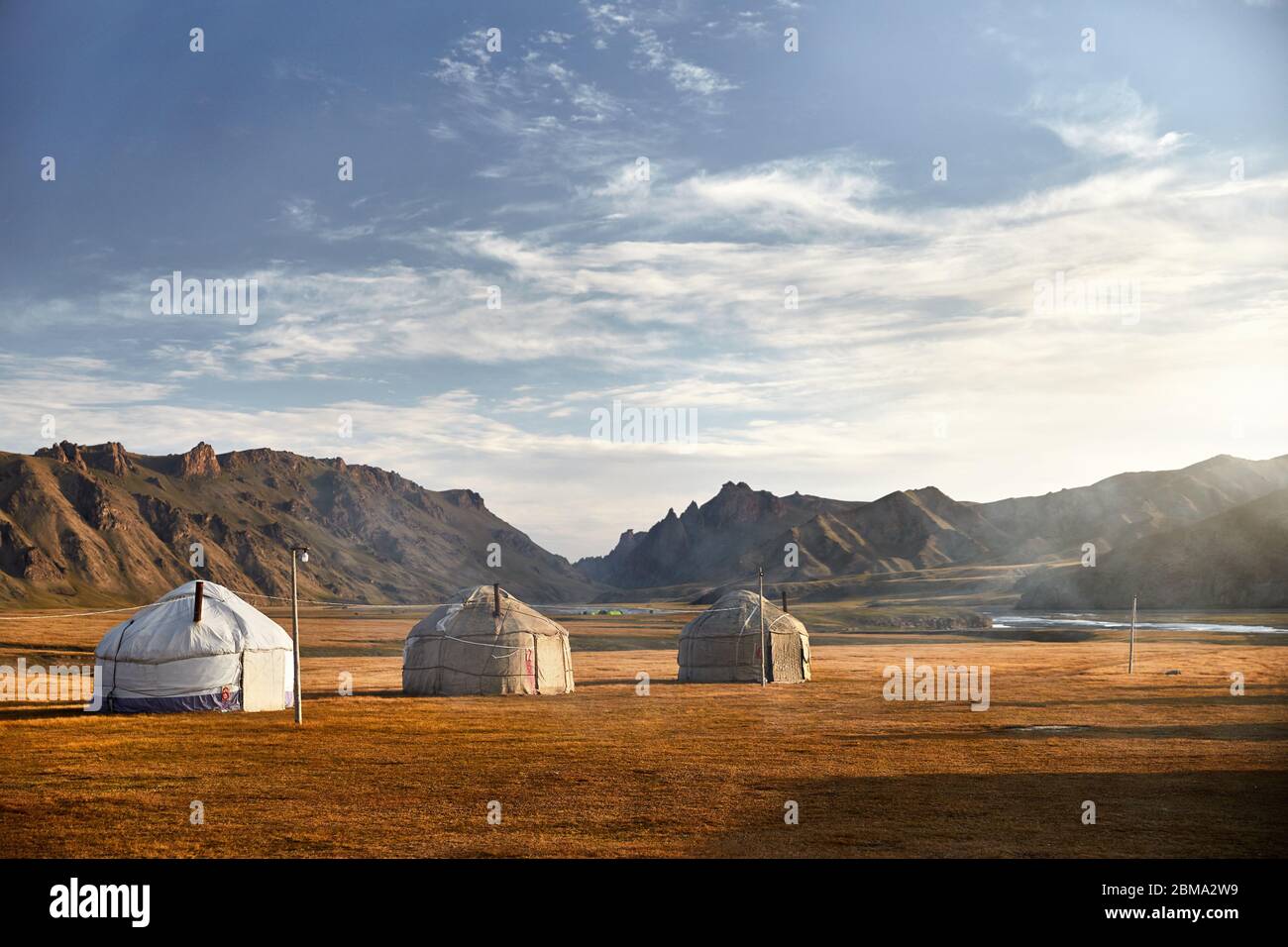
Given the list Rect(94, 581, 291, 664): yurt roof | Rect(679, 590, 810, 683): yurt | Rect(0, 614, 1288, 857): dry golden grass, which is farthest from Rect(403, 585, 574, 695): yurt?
Rect(679, 590, 810, 683): yurt

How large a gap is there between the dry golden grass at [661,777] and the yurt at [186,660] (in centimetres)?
112

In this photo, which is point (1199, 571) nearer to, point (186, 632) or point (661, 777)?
point (186, 632)

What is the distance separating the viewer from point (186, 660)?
98.0 ft

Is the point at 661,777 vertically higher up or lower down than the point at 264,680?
lower down

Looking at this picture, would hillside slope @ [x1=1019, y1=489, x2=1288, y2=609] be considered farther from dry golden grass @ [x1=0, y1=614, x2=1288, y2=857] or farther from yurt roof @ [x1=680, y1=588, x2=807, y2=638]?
dry golden grass @ [x1=0, y1=614, x2=1288, y2=857]

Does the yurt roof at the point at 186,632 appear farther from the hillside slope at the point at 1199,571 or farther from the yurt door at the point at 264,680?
the hillside slope at the point at 1199,571

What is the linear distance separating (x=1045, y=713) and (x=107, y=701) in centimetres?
2735

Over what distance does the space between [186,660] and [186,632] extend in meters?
0.80

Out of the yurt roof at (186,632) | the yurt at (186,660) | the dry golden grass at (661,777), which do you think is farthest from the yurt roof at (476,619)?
the yurt at (186,660)

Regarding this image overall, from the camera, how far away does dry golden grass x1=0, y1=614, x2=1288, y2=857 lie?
13094 mm

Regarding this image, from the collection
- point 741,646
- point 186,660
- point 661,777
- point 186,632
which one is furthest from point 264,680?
point 741,646

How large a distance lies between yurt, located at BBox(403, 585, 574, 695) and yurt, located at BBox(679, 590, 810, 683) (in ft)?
24.9
